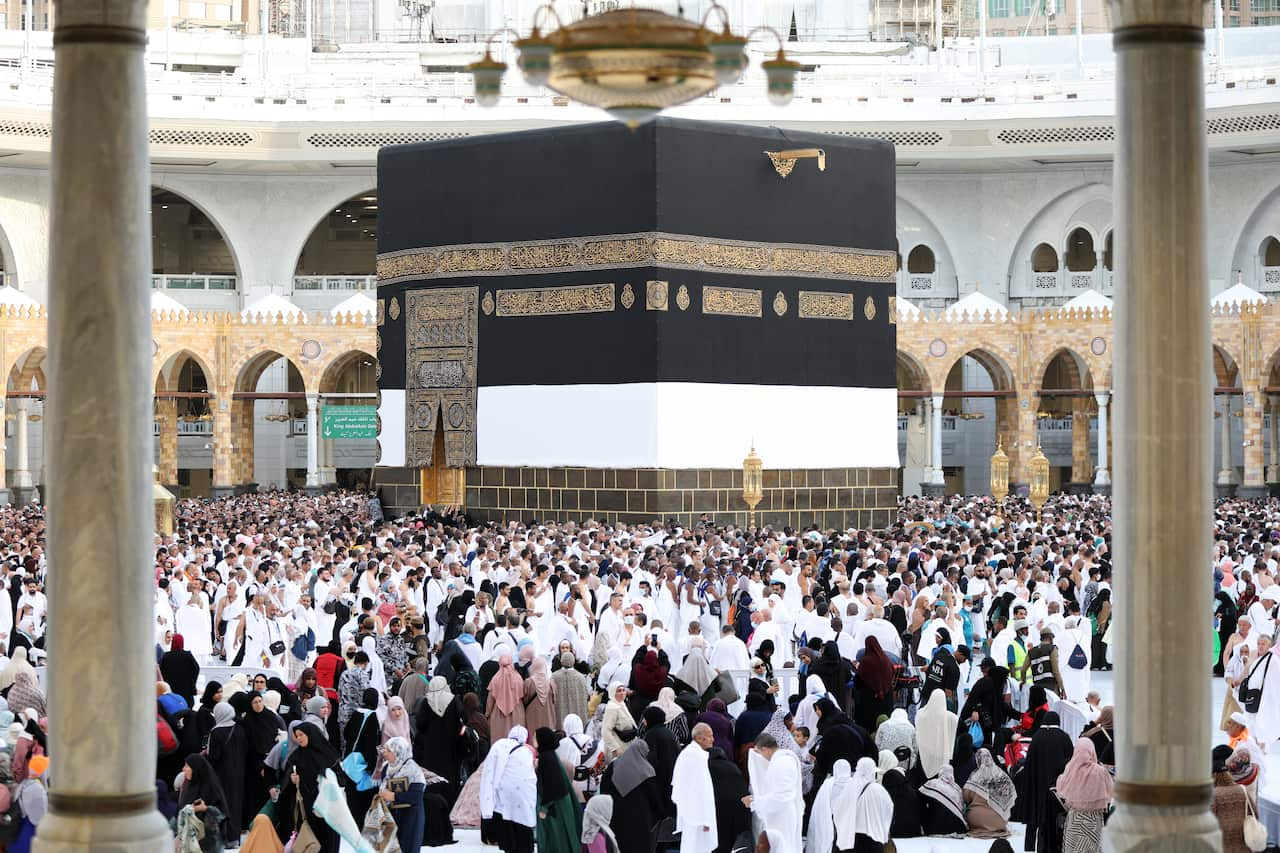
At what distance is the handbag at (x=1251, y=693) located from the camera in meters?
10.1

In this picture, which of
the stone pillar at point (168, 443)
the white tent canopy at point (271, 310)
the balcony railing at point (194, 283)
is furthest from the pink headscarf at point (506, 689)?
the balcony railing at point (194, 283)

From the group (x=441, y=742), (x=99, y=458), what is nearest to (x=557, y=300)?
(x=441, y=742)

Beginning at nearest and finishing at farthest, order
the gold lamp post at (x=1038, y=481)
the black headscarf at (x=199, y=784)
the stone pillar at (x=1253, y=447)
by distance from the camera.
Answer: the black headscarf at (x=199, y=784) → the gold lamp post at (x=1038, y=481) → the stone pillar at (x=1253, y=447)

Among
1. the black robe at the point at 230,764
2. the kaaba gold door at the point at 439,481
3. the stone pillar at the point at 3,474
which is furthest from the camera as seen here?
the stone pillar at the point at 3,474

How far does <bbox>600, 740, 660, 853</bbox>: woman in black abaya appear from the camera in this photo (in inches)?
288

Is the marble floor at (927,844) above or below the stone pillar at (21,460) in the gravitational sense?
below

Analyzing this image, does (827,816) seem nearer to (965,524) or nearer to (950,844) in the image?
(950,844)

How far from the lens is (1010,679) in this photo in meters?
A: 10.6

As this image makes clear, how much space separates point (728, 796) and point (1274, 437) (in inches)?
939

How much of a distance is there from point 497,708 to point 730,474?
43.2 ft

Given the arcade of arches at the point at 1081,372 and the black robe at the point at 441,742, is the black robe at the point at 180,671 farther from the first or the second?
the arcade of arches at the point at 1081,372

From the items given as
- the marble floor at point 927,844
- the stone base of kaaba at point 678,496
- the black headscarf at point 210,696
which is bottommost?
the marble floor at point 927,844

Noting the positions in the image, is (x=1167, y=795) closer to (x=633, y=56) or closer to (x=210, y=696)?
(x=633, y=56)

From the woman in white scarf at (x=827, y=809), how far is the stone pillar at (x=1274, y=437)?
2329 centimetres
